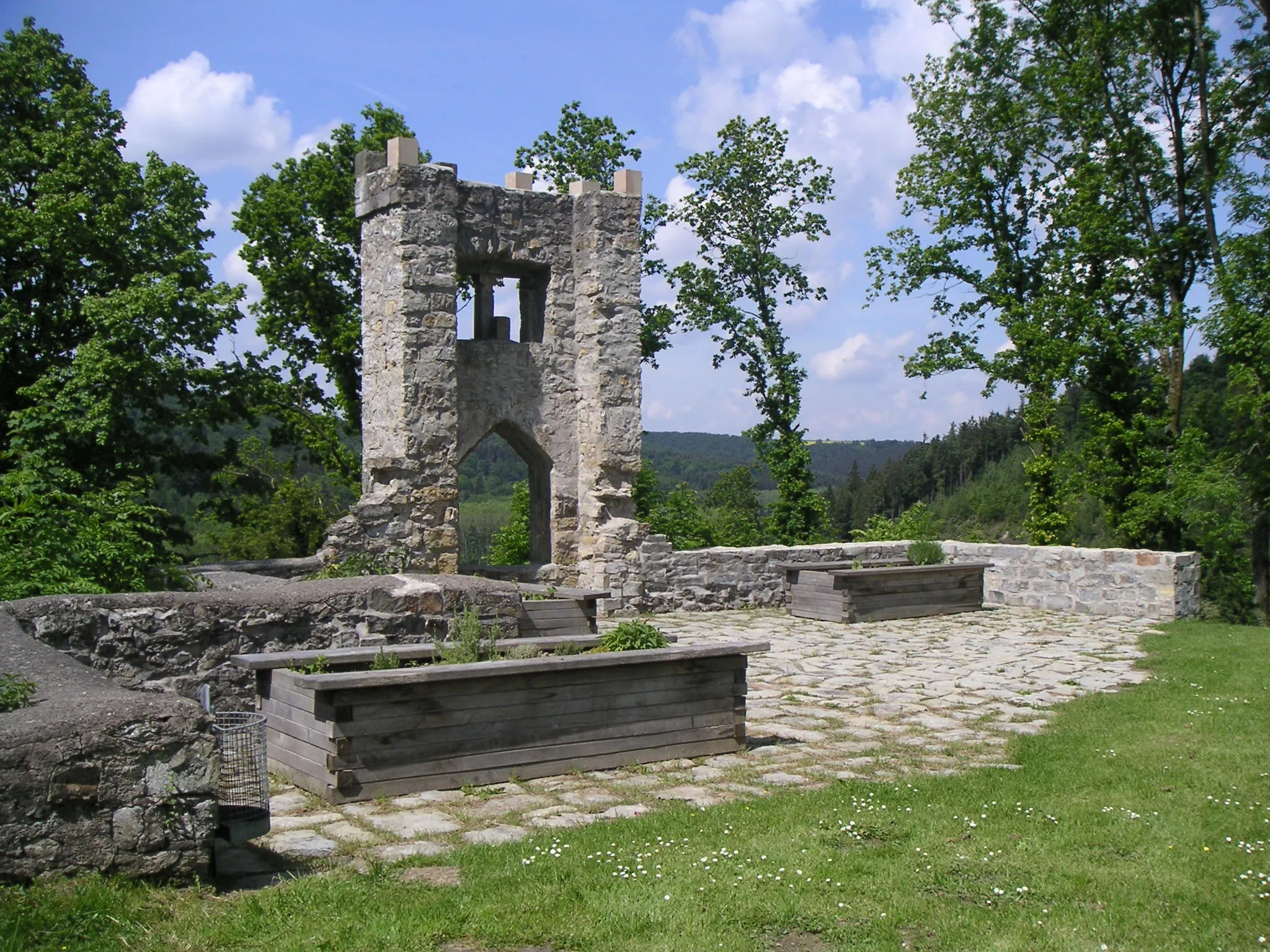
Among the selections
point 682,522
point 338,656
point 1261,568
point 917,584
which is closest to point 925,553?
point 917,584

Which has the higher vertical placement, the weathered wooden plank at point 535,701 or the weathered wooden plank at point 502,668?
the weathered wooden plank at point 502,668

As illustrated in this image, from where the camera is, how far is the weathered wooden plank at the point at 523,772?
228 inches

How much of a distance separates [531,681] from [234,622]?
2.03m

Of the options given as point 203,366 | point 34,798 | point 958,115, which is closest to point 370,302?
point 203,366

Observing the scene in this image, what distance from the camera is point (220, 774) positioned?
432 cm

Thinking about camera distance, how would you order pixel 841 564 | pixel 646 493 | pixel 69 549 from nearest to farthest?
pixel 69 549, pixel 841 564, pixel 646 493

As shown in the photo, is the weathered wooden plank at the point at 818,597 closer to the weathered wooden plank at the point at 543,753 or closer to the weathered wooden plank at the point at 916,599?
the weathered wooden plank at the point at 916,599

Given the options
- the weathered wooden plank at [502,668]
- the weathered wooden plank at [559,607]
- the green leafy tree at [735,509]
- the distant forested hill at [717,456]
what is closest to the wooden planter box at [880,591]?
the weathered wooden plank at [559,607]

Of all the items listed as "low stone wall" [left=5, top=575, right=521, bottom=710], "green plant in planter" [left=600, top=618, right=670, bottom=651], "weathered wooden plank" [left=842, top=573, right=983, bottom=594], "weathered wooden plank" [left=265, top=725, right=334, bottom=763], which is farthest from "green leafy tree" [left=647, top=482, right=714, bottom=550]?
"weathered wooden plank" [left=265, top=725, right=334, bottom=763]

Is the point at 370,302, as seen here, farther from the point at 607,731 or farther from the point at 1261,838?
the point at 1261,838

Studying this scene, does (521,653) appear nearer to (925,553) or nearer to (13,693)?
(13,693)

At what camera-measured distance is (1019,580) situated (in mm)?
16625

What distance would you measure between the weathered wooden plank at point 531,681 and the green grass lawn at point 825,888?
117 cm

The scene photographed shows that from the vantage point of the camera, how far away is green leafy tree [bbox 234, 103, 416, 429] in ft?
75.6
